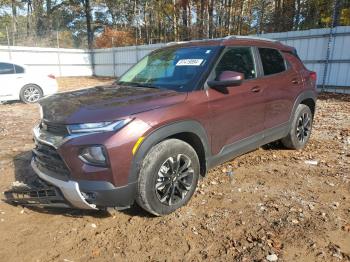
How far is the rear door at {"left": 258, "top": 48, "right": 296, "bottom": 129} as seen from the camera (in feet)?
14.8

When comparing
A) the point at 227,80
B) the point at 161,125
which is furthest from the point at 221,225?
the point at 227,80

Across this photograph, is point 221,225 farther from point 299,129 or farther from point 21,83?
point 21,83

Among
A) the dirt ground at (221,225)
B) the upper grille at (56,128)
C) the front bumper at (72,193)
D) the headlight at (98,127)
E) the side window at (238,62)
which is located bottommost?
the dirt ground at (221,225)

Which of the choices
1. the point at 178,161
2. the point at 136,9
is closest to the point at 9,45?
the point at 136,9

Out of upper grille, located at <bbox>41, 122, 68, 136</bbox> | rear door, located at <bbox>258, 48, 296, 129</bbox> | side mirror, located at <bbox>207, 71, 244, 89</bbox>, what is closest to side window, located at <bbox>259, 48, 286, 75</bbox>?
rear door, located at <bbox>258, 48, 296, 129</bbox>

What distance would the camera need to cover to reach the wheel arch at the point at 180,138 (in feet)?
9.83

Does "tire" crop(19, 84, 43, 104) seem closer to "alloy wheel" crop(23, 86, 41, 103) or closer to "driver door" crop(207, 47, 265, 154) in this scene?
"alloy wheel" crop(23, 86, 41, 103)

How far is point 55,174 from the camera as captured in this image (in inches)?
123

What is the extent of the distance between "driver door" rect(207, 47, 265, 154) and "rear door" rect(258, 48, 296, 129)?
19 centimetres

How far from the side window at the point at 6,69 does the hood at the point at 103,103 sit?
7.94m

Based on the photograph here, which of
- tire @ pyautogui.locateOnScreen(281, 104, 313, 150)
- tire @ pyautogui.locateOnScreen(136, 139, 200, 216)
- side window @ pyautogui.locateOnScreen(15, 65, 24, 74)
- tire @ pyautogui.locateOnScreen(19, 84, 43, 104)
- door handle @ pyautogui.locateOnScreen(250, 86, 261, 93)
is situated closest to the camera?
tire @ pyautogui.locateOnScreen(136, 139, 200, 216)

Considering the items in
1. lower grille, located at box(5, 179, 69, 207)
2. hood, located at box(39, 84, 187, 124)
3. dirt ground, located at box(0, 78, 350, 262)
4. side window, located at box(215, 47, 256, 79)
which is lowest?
dirt ground, located at box(0, 78, 350, 262)

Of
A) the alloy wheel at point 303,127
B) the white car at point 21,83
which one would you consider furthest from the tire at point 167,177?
the white car at point 21,83

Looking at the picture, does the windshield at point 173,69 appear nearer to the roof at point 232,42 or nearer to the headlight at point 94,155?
the roof at point 232,42
